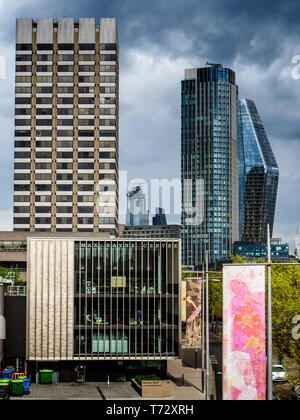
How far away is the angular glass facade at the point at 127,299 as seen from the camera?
5553cm

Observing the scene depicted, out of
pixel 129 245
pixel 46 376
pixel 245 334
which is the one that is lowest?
pixel 46 376

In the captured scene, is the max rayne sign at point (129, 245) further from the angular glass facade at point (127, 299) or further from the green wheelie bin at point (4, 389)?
the green wheelie bin at point (4, 389)

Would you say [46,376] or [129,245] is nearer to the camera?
[46,376]

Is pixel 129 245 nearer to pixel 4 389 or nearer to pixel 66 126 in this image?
pixel 4 389

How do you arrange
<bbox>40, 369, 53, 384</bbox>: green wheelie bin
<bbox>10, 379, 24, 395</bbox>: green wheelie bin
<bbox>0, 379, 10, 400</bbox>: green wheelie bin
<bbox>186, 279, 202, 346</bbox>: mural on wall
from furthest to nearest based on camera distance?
<bbox>40, 369, 53, 384</bbox>: green wheelie bin → <bbox>186, 279, 202, 346</bbox>: mural on wall → <bbox>10, 379, 24, 395</bbox>: green wheelie bin → <bbox>0, 379, 10, 400</bbox>: green wheelie bin

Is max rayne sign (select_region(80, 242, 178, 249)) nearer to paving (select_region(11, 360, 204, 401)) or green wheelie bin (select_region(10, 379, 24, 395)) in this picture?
paving (select_region(11, 360, 204, 401))

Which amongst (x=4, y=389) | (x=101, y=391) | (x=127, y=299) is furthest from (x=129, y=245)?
(x=4, y=389)

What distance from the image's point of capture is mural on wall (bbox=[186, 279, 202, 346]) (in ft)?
178

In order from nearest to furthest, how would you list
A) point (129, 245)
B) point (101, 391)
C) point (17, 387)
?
point (17, 387)
point (101, 391)
point (129, 245)

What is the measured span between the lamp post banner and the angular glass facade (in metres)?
29.3

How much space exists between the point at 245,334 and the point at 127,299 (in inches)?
1201

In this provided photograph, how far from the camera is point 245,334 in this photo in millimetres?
26500

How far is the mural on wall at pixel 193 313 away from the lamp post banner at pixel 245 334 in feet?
89.6

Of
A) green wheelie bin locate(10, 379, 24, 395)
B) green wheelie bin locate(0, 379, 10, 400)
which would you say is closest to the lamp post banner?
green wheelie bin locate(0, 379, 10, 400)
